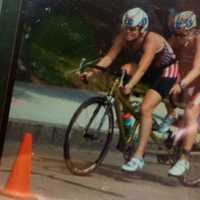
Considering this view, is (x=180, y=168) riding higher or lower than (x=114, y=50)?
lower

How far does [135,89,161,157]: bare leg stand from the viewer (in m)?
3.71

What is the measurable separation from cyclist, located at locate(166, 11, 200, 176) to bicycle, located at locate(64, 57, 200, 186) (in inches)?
4.2

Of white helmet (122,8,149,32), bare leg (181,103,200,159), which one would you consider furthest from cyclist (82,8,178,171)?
bare leg (181,103,200,159)

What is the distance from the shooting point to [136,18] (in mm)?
3676

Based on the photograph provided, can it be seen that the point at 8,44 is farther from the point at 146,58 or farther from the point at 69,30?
the point at 146,58

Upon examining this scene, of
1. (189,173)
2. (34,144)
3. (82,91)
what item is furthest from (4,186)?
(189,173)

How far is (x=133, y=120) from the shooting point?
149 inches

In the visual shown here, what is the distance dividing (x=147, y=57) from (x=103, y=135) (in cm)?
39

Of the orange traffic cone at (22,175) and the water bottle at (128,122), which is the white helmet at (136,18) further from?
the orange traffic cone at (22,175)

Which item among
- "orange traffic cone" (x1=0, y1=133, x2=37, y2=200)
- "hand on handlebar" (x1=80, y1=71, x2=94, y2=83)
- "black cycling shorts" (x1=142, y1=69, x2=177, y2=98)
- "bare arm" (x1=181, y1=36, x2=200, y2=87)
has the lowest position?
"orange traffic cone" (x1=0, y1=133, x2=37, y2=200)

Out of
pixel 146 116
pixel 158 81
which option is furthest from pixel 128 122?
pixel 158 81

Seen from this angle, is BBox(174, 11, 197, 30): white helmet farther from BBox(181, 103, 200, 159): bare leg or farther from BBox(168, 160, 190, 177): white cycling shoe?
BBox(168, 160, 190, 177): white cycling shoe

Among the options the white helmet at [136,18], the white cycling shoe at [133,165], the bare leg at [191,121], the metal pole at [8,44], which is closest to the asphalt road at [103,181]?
the white cycling shoe at [133,165]

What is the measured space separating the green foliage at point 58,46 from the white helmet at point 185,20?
1.18 ft
